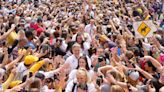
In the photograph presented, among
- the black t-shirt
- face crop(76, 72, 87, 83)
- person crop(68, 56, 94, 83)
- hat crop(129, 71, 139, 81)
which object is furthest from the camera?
hat crop(129, 71, 139, 81)

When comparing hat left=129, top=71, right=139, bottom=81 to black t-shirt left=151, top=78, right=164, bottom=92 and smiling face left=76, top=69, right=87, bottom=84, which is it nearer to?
black t-shirt left=151, top=78, right=164, bottom=92

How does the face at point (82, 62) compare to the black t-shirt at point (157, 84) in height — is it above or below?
above

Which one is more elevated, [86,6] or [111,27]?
[111,27]

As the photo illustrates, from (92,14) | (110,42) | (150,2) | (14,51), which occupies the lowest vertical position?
(150,2)

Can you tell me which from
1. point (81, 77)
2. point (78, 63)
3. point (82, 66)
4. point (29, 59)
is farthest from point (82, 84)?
point (29, 59)

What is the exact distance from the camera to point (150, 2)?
886 inches

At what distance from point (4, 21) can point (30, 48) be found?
4442 millimetres

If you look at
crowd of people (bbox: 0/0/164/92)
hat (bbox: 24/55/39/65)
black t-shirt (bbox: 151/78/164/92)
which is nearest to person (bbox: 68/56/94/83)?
crowd of people (bbox: 0/0/164/92)

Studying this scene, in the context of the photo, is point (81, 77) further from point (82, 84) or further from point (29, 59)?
point (29, 59)

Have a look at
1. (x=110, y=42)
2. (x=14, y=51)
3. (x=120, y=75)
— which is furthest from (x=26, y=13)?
(x=120, y=75)

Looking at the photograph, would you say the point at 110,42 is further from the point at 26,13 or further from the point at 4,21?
the point at 26,13

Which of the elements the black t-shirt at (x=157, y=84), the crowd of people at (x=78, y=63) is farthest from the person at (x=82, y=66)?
the black t-shirt at (x=157, y=84)

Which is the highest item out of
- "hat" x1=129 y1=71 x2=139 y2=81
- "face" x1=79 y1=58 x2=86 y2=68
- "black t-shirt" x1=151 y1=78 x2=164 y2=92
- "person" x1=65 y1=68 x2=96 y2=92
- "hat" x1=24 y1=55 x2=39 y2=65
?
"person" x1=65 y1=68 x2=96 y2=92

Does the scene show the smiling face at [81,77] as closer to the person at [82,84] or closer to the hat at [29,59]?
the person at [82,84]
